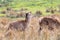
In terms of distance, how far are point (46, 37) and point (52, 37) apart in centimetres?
42

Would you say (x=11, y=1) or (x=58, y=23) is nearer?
(x=58, y=23)

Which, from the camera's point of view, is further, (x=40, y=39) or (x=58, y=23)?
(x=58, y=23)

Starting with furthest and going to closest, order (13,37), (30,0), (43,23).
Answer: (30,0) < (43,23) < (13,37)

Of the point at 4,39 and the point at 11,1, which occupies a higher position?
the point at 4,39

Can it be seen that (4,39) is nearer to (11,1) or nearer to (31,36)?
(31,36)

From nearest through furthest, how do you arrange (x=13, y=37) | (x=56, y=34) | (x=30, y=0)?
1. (x=13, y=37)
2. (x=56, y=34)
3. (x=30, y=0)

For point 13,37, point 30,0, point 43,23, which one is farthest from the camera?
point 30,0

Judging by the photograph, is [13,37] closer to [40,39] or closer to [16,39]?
[16,39]

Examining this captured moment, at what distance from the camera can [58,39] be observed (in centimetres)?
884

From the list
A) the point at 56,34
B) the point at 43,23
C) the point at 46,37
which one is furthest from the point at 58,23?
the point at 46,37

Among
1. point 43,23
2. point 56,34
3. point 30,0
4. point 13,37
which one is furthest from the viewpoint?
point 30,0

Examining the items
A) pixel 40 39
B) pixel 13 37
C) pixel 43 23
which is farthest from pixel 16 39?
pixel 43 23

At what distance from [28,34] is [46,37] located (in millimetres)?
613

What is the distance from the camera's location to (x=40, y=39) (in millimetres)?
8594
